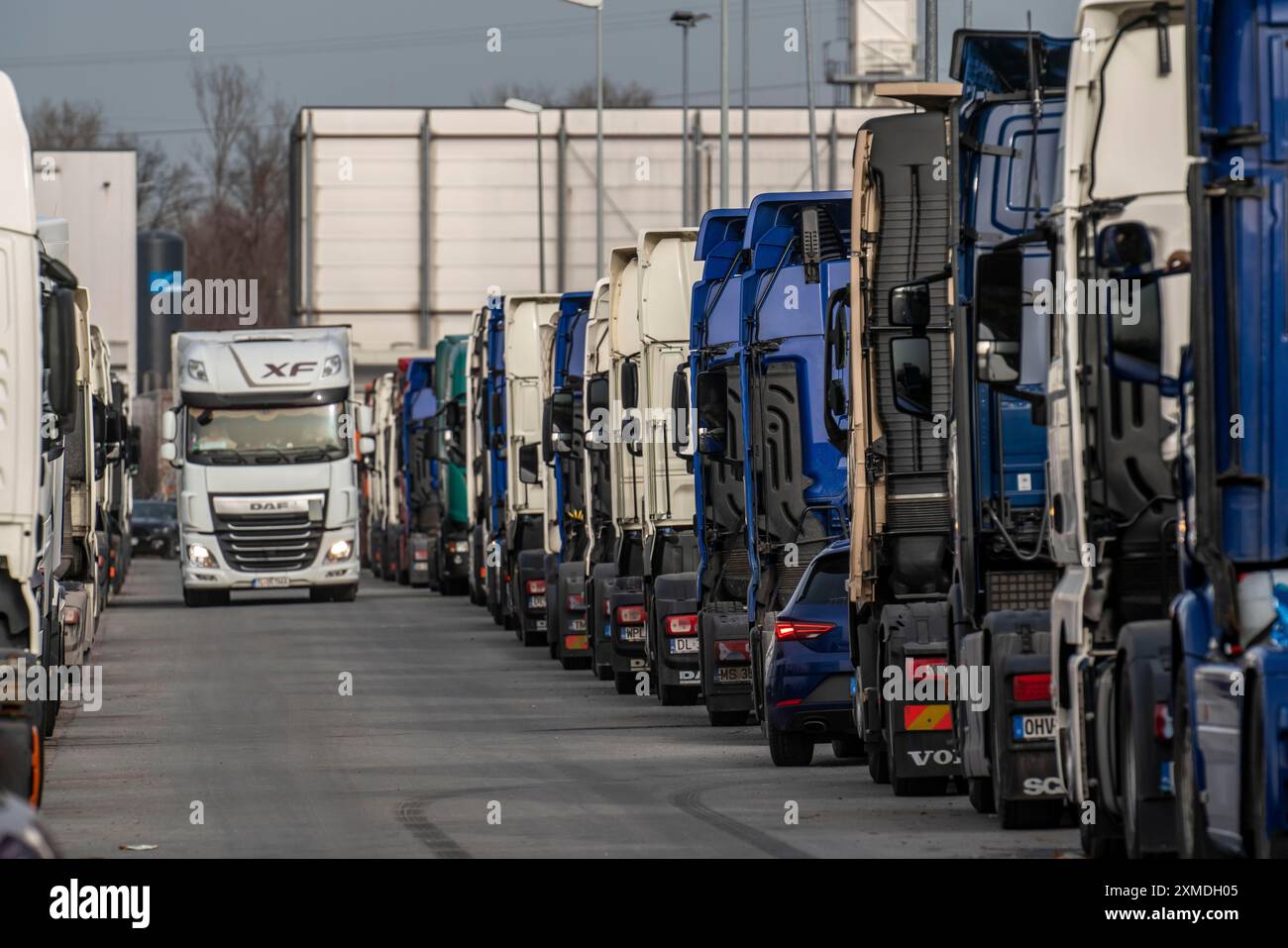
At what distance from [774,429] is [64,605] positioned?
18.7ft

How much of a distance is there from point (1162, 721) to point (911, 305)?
531 cm

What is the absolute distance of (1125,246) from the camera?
11.1 metres

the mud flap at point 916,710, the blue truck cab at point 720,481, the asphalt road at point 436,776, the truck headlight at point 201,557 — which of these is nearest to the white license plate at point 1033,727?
the asphalt road at point 436,776

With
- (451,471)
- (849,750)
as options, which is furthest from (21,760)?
(451,471)

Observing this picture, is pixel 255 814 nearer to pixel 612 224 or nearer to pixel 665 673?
pixel 665 673

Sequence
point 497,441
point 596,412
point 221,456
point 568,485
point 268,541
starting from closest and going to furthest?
point 596,412 < point 568,485 < point 497,441 < point 221,456 < point 268,541

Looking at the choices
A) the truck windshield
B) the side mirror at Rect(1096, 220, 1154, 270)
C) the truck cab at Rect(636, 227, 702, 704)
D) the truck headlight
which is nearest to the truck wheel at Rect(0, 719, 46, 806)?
the side mirror at Rect(1096, 220, 1154, 270)

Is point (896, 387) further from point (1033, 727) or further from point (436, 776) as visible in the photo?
point (436, 776)

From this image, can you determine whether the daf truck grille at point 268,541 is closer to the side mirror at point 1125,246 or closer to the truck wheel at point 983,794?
the truck wheel at point 983,794

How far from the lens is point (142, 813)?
15.2 m

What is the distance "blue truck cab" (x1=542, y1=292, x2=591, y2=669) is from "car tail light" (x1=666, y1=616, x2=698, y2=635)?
17.1 ft

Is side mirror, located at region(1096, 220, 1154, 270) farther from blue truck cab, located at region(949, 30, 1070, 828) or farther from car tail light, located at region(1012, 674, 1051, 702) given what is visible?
car tail light, located at region(1012, 674, 1051, 702)

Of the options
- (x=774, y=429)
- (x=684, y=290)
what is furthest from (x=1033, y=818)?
(x=684, y=290)

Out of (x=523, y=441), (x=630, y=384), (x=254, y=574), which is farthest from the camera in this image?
(x=254, y=574)
